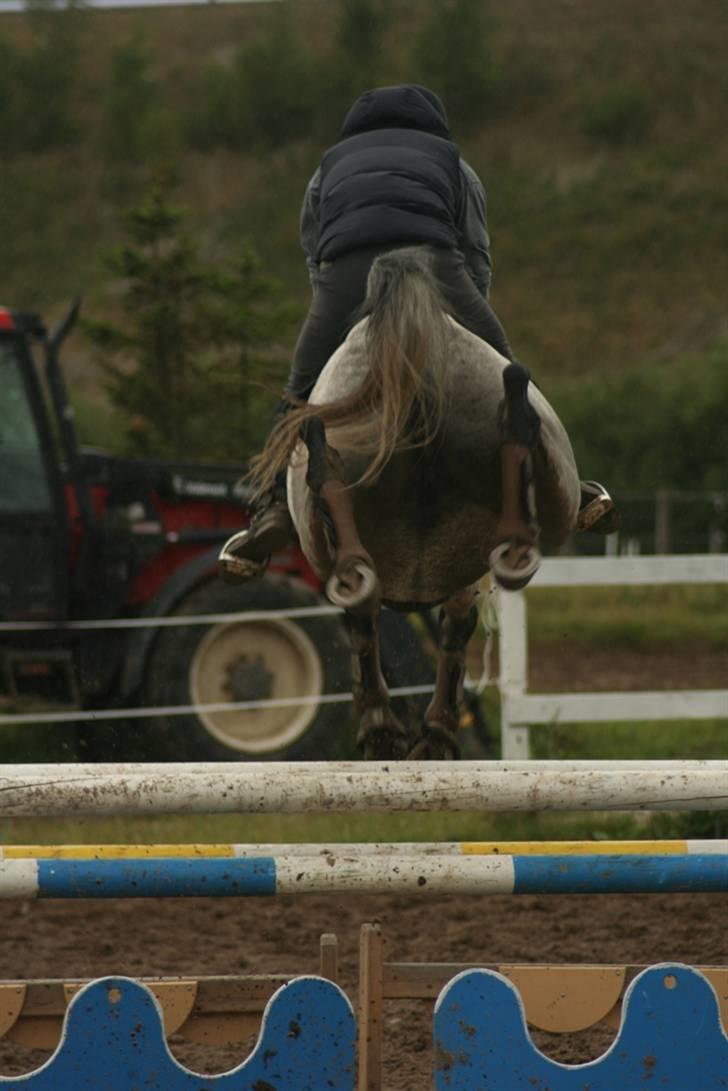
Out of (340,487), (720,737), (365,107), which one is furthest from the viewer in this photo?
(720,737)

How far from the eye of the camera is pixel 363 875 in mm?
2988

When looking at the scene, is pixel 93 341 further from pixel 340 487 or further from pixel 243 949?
pixel 340 487

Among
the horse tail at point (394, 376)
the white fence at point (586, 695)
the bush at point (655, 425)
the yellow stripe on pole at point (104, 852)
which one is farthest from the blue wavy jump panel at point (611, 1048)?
the bush at point (655, 425)

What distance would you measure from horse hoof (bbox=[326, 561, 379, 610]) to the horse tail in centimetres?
23

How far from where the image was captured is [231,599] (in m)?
8.11

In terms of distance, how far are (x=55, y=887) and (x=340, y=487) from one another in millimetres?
1126

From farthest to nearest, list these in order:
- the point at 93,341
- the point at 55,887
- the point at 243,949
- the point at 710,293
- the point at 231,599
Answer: the point at 710,293 < the point at 93,341 < the point at 231,599 < the point at 243,949 < the point at 55,887

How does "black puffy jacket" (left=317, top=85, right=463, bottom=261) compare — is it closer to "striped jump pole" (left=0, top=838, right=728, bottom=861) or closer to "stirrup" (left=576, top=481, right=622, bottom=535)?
"stirrup" (left=576, top=481, right=622, bottom=535)

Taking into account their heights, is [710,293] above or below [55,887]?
above

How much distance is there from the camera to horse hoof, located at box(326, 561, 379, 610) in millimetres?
3420

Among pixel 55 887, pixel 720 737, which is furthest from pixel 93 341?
pixel 55 887

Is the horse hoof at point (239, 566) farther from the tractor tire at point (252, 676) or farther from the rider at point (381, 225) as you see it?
the tractor tire at point (252, 676)

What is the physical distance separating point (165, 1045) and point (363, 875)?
47 centimetres

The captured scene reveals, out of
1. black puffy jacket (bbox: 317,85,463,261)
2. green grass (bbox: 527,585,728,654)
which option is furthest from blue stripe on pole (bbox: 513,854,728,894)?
green grass (bbox: 527,585,728,654)
